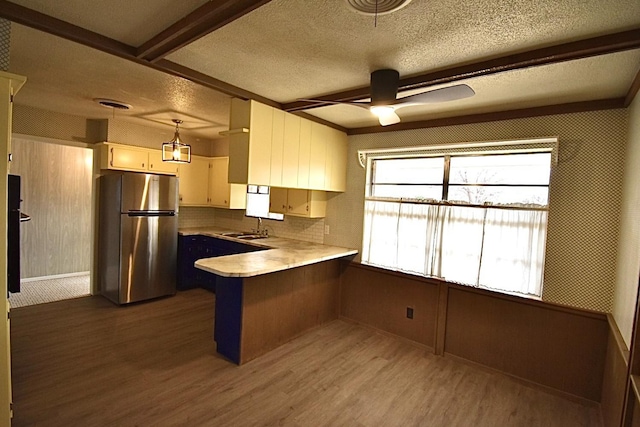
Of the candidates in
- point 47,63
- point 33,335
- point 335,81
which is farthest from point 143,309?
point 335,81

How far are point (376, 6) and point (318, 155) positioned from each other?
91.7 inches

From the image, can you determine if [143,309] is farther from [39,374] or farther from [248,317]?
[248,317]

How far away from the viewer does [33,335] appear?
11.1 ft

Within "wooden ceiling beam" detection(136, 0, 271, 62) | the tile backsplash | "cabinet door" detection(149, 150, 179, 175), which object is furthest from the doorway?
"wooden ceiling beam" detection(136, 0, 271, 62)

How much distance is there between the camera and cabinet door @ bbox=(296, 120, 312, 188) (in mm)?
3645

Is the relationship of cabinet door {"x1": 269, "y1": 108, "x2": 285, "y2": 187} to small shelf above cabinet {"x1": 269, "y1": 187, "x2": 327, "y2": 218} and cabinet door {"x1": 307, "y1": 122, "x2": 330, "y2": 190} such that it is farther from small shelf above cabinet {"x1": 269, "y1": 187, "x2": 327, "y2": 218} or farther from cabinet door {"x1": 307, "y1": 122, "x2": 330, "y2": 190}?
small shelf above cabinet {"x1": 269, "y1": 187, "x2": 327, "y2": 218}

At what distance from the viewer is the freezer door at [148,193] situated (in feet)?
14.1

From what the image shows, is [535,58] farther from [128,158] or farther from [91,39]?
[128,158]

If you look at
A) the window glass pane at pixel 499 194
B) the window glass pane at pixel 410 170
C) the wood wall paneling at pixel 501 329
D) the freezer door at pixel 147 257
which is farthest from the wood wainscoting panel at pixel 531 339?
the freezer door at pixel 147 257

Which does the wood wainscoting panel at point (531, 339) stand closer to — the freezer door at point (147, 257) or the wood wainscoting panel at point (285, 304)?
the wood wainscoting panel at point (285, 304)

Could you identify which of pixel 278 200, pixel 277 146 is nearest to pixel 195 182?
pixel 278 200

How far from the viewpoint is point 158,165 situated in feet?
16.4

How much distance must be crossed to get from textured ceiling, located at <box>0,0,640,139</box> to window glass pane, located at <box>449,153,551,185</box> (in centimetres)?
47

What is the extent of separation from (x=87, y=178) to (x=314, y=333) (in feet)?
16.8
